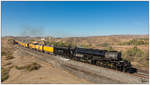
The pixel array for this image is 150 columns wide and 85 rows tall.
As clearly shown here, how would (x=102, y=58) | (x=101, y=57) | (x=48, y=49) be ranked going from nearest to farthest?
(x=102, y=58), (x=101, y=57), (x=48, y=49)

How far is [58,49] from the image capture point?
121ft

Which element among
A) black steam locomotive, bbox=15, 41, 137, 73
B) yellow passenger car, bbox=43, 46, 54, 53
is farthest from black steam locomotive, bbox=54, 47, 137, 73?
yellow passenger car, bbox=43, 46, 54, 53

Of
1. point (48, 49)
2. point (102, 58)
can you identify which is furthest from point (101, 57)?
point (48, 49)

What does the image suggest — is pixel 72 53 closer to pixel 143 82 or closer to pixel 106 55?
pixel 106 55

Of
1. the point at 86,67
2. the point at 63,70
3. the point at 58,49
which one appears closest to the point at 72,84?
the point at 86,67

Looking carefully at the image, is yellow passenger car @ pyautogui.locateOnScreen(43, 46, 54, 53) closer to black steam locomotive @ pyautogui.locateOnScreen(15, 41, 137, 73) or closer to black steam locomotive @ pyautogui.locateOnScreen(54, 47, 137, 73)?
black steam locomotive @ pyautogui.locateOnScreen(15, 41, 137, 73)

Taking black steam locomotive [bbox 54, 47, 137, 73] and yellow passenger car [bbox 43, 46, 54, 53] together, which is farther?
yellow passenger car [bbox 43, 46, 54, 53]

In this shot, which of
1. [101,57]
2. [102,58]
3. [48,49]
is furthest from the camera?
[48,49]

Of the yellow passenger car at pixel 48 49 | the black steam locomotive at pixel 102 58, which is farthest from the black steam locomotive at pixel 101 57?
the yellow passenger car at pixel 48 49

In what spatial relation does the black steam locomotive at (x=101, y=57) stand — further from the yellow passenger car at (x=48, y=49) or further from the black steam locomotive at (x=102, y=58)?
the yellow passenger car at (x=48, y=49)

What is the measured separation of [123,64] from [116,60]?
151cm

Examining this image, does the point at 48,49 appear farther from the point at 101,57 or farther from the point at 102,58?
the point at 102,58

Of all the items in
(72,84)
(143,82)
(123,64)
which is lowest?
(72,84)

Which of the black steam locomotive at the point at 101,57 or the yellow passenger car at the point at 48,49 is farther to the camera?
the yellow passenger car at the point at 48,49
